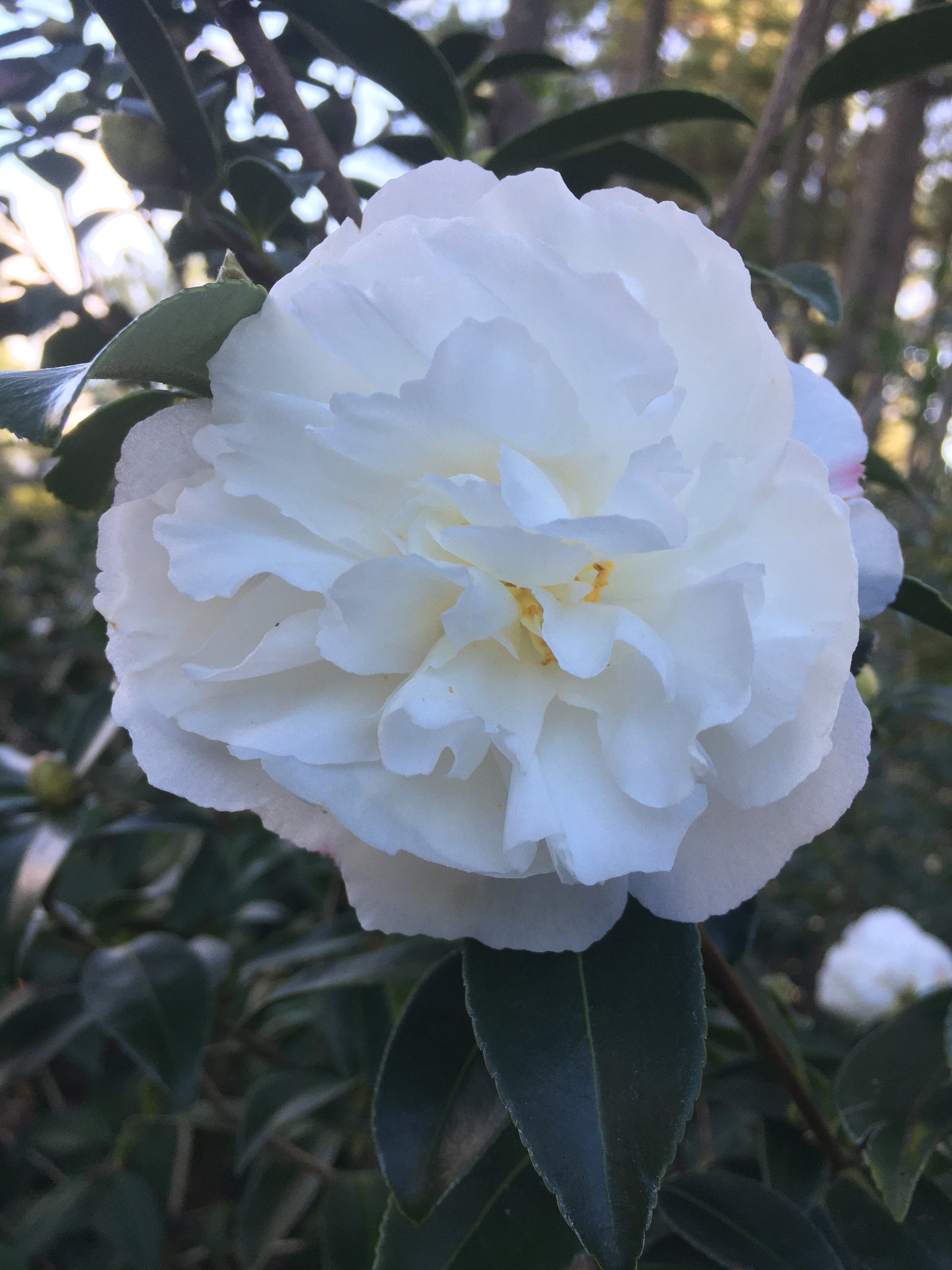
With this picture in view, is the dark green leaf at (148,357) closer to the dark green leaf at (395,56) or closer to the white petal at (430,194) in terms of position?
the white petal at (430,194)

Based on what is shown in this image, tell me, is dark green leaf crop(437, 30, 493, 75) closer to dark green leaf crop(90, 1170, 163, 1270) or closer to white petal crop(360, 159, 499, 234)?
white petal crop(360, 159, 499, 234)

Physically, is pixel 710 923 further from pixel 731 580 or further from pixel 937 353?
pixel 937 353

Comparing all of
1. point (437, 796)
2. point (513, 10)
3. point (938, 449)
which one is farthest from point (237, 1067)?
point (938, 449)

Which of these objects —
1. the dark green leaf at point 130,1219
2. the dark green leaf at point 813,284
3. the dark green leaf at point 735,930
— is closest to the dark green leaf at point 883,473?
the dark green leaf at point 813,284

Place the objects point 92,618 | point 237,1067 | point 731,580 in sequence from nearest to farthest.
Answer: point 731,580, point 92,618, point 237,1067

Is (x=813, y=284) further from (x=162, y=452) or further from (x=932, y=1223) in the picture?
(x=932, y=1223)

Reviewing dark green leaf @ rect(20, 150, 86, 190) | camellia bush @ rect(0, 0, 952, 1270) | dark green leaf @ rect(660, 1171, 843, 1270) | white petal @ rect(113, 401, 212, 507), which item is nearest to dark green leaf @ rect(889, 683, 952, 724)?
camellia bush @ rect(0, 0, 952, 1270)
